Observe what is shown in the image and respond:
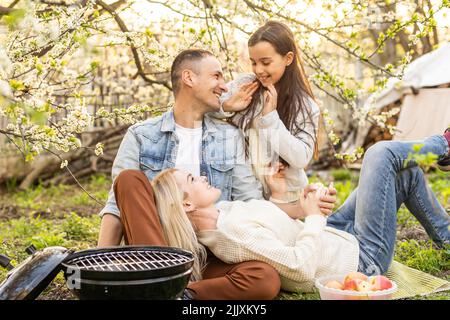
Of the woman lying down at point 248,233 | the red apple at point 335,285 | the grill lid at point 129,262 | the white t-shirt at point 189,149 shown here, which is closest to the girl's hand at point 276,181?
the white t-shirt at point 189,149

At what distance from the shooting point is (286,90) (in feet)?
13.5

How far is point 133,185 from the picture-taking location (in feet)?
10.2

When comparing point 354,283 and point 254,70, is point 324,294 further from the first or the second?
point 254,70

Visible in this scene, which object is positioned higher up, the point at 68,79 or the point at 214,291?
the point at 68,79

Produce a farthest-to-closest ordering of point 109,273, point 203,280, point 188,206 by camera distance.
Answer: point 188,206 → point 203,280 → point 109,273

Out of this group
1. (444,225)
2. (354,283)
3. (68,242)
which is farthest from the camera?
(68,242)

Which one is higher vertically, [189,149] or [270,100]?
[270,100]

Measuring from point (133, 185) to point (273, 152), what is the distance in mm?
1081

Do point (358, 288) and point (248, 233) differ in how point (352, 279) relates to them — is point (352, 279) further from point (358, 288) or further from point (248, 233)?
point (248, 233)

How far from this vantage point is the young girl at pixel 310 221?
3.12 m

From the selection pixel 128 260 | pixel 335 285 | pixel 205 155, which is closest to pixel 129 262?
pixel 128 260

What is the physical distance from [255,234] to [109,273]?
902 millimetres

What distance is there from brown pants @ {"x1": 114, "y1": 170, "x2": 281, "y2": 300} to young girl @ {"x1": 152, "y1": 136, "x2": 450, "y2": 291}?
0.06 m
